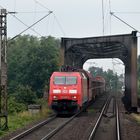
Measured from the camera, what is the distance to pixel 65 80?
27547 mm

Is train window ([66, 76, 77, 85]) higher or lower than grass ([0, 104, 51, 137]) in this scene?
higher

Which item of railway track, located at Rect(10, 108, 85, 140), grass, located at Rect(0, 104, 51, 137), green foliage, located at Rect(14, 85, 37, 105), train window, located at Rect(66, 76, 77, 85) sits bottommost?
railway track, located at Rect(10, 108, 85, 140)

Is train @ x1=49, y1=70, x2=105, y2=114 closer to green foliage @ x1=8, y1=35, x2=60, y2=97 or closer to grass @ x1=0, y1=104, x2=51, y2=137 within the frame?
grass @ x1=0, y1=104, x2=51, y2=137

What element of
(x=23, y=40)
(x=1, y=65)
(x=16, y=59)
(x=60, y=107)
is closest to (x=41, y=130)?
(x=1, y=65)

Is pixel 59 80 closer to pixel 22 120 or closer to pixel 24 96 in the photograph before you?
pixel 22 120

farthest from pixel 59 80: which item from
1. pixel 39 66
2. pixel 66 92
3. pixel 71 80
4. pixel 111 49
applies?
pixel 39 66

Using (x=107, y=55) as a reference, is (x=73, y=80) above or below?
below

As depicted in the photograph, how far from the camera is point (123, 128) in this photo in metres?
20.8

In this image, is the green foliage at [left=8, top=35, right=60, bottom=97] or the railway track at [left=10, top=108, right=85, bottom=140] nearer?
the railway track at [left=10, top=108, right=85, bottom=140]

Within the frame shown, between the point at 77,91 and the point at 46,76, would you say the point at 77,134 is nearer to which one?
the point at 77,91

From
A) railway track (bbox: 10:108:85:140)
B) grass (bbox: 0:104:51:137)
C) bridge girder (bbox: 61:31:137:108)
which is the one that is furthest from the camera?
bridge girder (bbox: 61:31:137:108)

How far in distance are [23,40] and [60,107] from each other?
61263 millimetres

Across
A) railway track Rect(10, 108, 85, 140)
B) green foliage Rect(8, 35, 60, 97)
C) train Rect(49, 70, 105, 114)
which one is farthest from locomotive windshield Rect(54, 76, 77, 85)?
green foliage Rect(8, 35, 60, 97)

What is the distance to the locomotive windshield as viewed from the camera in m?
27.4
